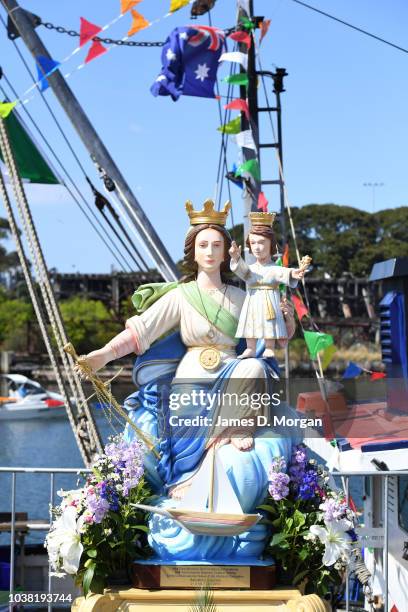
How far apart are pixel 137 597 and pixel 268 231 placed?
7.85ft

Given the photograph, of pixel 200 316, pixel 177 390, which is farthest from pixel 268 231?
pixel 177 390

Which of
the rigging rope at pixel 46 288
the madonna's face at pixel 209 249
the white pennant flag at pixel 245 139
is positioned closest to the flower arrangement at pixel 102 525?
the madonna's face at pixel 209 249

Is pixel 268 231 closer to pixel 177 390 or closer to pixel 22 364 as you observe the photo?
pixel 177 390

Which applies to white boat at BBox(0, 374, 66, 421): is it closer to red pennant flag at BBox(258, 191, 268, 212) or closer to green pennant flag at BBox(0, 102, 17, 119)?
red pennant flag at BBox(258, 191, 268, 212)

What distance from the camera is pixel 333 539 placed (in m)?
5.96

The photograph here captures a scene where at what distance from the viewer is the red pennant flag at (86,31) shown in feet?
34.3

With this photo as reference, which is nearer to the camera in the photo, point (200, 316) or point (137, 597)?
point (137, 597)

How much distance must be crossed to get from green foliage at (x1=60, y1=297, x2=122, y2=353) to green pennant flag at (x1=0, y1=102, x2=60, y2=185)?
40472 mm

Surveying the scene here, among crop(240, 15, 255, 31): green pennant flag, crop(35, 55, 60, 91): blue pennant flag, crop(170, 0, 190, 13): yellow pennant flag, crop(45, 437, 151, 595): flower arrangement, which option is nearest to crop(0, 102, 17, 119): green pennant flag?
crop(35, 55, 60, 91): blue pennant flag

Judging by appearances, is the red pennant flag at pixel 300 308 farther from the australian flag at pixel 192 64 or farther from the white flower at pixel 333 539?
the white flower at pixel 333 539

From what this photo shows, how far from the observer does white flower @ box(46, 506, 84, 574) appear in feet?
19.6

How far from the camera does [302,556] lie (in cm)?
600

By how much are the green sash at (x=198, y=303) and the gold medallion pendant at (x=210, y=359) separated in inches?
5.8

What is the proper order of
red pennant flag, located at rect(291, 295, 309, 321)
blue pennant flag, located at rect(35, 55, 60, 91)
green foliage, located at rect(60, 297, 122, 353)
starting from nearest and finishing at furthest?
blue pennant flag, located at rect(35, 55, 60, 91)
red pennant flag, located at rect(291, 295, 309, 321)
green foliage, located at rect(60, 297, 122, 353)
